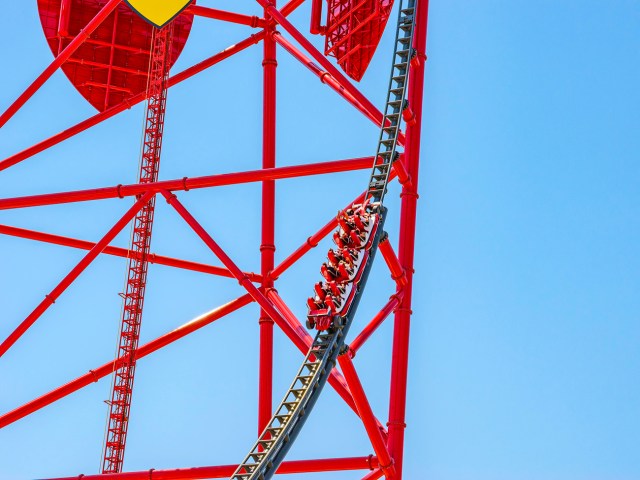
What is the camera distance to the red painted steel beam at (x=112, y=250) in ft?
71.1

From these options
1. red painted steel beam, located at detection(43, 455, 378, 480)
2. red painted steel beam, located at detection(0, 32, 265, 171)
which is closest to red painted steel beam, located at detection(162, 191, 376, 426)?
Answer: red painted steel beam, located at detection(43, 455, 378, 480)

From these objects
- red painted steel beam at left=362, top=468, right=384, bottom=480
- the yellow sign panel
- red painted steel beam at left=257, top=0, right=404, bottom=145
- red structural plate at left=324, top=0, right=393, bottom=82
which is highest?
red structural plate at left=324, top=0, right=393, bottom=82

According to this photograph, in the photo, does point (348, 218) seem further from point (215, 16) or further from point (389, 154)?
point (215, 16)

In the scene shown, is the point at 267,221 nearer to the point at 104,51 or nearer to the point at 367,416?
the point at 367,416

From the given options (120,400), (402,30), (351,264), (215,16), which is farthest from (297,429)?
(120,400)

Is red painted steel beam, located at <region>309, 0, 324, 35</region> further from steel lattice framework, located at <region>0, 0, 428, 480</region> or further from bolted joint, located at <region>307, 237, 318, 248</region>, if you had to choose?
bolted joint, located at <region>307, 237, 318, 248</region>

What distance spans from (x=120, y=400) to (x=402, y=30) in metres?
10.7

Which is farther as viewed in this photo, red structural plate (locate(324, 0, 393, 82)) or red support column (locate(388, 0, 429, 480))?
red structural plate (locate(324, 0, 393, 82))

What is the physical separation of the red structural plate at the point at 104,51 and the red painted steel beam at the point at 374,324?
28.7 ft

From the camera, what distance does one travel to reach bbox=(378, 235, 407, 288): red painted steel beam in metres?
18.3

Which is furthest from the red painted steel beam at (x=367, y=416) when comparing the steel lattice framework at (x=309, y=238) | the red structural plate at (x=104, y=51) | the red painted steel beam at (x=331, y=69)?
the red structural plate at (x=104, y=51)

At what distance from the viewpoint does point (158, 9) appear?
69.2 feet

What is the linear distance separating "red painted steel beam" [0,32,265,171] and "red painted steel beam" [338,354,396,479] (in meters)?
7.43

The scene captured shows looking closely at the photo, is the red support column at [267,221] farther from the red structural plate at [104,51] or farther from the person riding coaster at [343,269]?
the red structural plate at [104,51]
